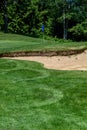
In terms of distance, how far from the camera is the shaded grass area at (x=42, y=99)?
7.12 meters

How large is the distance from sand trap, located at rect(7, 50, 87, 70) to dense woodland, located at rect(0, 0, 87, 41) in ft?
133

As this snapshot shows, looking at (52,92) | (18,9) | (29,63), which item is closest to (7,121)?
(52,92)

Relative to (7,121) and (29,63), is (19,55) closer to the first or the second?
(29,63)

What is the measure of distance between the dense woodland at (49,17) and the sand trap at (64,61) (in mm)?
40451

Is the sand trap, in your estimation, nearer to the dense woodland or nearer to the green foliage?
the dense woodland

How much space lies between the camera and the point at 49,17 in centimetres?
6450

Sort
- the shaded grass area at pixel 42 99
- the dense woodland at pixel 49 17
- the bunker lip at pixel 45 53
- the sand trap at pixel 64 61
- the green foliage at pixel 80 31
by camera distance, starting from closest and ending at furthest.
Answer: the shaded grass area at pixel 42 99 < the sand trap at pixel 64 61 < the bunker lip at pixel 45 53 < the green foliage at pixel 80 31 < the dense woodland at pixel 49 17

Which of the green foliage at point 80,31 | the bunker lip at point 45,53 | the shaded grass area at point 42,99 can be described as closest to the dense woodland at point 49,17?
the green foliage at point 80,31

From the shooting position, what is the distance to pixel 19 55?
1845cm

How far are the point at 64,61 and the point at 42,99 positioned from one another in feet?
23.9

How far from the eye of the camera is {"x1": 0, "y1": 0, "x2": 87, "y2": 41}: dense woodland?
2322 inches

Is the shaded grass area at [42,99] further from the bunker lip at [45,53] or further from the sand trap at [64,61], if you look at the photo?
the bunker lip at [45,53]

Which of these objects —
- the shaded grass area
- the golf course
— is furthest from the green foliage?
the shaded grass area

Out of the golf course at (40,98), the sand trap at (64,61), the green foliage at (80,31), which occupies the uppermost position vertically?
the golf course at (40,98)
